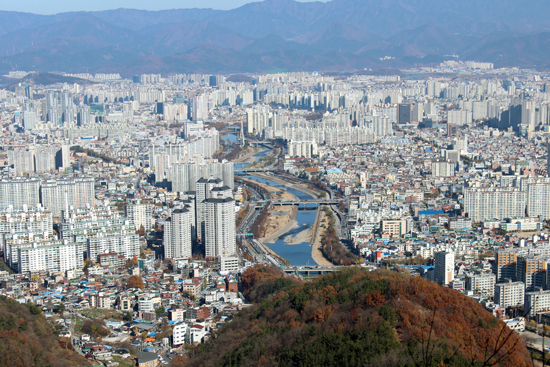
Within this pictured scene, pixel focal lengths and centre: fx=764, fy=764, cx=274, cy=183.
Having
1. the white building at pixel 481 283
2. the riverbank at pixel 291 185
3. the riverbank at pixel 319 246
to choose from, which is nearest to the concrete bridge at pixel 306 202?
the riverbank at pixel 291 185

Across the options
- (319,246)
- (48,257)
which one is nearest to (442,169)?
(319,246)

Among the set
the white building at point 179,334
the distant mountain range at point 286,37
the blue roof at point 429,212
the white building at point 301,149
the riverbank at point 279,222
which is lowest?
the white building at point 179,334

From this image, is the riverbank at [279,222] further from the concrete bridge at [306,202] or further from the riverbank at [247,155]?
the riverbank at [247,155]

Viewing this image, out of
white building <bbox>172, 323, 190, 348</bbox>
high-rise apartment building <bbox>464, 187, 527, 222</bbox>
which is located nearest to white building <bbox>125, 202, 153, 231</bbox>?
white building <bbox>172, 323, 190, 348</bbox>

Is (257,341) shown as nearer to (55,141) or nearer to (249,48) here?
(55,141)

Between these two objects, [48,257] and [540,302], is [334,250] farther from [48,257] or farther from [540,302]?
[48,257]

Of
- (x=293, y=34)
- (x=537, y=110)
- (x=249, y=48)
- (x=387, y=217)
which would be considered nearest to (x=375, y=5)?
(x=293, y=34)
